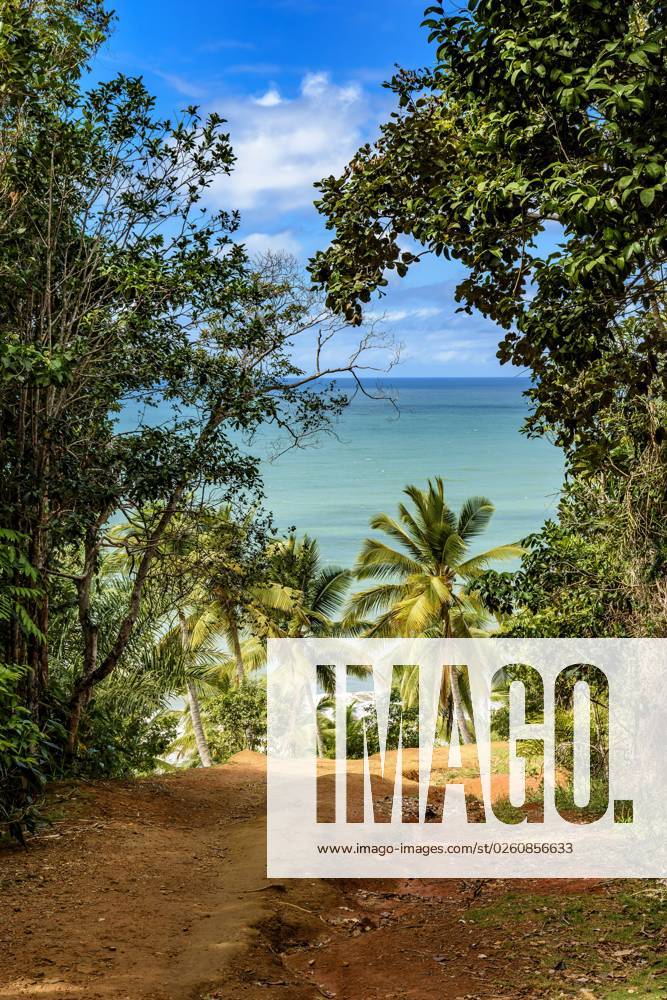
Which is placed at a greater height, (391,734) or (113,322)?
(113,322)

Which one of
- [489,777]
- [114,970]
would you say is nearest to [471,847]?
[489,777]

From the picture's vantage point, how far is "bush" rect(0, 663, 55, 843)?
7.00 m

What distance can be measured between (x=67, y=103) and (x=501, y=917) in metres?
8.52

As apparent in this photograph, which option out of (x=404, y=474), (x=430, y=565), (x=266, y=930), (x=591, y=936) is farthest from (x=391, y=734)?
(x=404, y=474)

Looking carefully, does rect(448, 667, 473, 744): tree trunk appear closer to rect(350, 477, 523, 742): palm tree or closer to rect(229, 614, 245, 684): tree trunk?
rect(350, 477, 523, 742): palm tree

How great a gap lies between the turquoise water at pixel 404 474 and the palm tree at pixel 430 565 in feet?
68.4

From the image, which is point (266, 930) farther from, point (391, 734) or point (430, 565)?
point (391, 734)

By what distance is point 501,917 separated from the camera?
730 cm

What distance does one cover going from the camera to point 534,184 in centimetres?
514

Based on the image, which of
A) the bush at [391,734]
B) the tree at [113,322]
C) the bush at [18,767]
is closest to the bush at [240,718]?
the bush at [391,734]

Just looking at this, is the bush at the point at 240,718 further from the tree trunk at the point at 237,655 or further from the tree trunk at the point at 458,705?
the tree trunk at the point at 458,705

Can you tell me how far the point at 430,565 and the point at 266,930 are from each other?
56.1 ft

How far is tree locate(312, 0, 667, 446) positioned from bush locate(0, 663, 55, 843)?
425cm

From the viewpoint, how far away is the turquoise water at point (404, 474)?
64.1 metres
